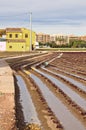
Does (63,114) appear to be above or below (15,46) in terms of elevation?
above

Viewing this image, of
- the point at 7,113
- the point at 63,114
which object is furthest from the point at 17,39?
the point at 7,113

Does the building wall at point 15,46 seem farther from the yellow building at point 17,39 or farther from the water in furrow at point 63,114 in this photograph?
the water in furrow at point 63,114

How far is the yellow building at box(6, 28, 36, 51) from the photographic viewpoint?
274 feet

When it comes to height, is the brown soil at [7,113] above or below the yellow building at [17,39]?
above

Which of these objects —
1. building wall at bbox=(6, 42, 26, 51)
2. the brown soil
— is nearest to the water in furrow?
the brown soil

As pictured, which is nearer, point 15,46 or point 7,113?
point 7,113

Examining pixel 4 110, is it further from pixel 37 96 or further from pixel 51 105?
pixel 37 96

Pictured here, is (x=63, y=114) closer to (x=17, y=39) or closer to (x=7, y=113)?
(x=7, y=113)

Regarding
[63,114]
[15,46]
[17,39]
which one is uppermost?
[63,114]

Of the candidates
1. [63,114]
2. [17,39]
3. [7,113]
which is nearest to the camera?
[7,113]

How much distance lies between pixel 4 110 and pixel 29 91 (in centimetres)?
750

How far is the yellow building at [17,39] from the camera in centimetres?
8362

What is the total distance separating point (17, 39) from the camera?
87.4 m

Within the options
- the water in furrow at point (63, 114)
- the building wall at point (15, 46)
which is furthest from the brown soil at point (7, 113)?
the building wall at point (15, 46)
